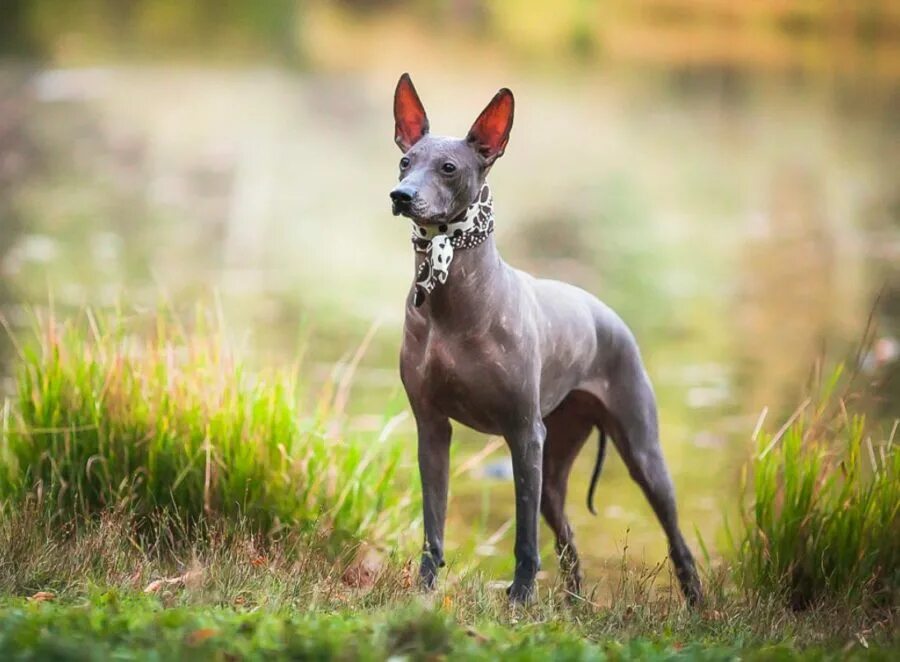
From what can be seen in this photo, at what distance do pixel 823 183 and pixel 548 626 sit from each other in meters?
16.5

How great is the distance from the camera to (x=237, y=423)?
6406 millimetres

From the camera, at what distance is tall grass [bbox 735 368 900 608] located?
234 inches

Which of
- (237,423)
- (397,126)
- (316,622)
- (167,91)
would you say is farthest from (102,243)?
(316,622)

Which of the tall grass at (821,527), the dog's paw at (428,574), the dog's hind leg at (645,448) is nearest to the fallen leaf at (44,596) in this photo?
the dog's paw at (428,574)

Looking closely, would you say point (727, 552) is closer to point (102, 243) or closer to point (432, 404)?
point (432, 404)

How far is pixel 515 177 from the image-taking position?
2042 cm

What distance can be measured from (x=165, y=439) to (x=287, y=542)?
2.40ft

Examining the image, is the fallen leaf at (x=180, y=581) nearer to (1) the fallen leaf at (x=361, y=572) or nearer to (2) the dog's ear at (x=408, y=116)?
(1) the fallen leaf at (x=361, y=572)

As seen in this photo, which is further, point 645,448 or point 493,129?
point 645,448

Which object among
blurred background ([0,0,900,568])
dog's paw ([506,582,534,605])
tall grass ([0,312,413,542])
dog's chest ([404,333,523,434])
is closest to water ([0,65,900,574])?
blurred background ([0,0,900,568])

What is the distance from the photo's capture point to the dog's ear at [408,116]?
5.25 m

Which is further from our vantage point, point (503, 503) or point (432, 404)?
point (503, 503)

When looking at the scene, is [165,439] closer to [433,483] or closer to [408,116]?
[433,483]

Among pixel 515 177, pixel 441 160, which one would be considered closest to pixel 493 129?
pixel 441 160
